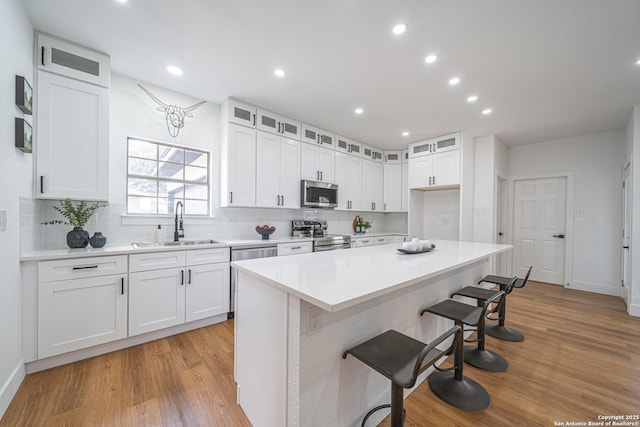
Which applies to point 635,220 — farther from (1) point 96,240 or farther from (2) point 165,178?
(1) point 96,240

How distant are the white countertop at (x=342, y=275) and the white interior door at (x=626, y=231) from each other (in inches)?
135

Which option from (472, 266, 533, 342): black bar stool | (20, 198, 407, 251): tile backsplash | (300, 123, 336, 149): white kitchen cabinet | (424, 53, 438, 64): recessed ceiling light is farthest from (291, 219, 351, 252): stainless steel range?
(424, 53, 438, 64): recessed ceiling light

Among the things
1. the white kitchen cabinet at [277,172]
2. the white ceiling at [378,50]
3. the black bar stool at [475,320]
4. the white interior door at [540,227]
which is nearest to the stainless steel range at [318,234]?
the white kitchen cabinet at [277,172]

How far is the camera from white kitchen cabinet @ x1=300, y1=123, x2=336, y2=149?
13.6 ft

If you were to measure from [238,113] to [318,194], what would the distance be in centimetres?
174

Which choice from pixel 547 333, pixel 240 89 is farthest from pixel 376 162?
pixel 547 333

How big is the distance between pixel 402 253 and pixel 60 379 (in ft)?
9.51

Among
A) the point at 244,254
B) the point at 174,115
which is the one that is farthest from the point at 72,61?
the point at 244,254

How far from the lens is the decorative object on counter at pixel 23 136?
1.81 m

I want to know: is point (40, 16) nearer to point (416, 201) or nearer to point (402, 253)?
point (402, 253)

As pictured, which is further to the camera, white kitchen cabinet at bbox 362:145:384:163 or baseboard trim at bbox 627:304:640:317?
white kitchen cabinet at bbox 362:145:384:163

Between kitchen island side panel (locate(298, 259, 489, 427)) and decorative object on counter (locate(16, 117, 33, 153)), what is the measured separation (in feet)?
7.88

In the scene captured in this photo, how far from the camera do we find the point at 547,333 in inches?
108

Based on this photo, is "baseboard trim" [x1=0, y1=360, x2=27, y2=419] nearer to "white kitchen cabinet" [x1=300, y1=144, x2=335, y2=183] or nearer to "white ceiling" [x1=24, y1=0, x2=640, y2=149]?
"white ceiling" [x1=24, y1=0, x2=640, y2=149]
